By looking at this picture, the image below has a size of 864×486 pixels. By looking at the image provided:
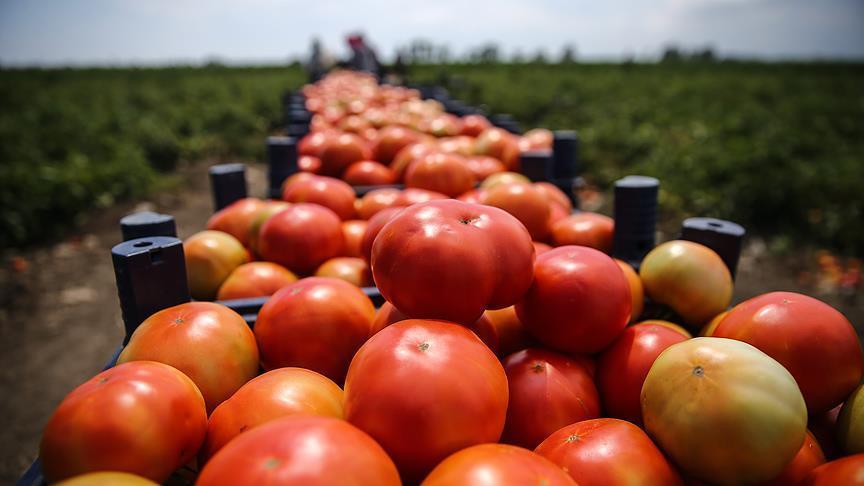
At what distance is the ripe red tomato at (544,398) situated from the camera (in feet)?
4.51

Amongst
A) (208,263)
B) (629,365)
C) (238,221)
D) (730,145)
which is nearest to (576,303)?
(629,365)

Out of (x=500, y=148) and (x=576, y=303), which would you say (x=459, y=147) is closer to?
(x=500, y=148)

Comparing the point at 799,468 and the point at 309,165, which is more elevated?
the point at 309,165

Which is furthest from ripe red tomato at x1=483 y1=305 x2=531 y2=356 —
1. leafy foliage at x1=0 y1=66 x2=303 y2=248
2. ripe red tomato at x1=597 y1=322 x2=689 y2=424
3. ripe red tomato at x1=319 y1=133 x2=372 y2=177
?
leafy foliage at x1=0 y1=66 x2=303 y2=248

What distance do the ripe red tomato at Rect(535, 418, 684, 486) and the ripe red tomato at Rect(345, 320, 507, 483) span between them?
17 centimetres

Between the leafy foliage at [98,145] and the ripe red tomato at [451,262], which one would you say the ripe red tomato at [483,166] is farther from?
the leafy foliage at [98,145]

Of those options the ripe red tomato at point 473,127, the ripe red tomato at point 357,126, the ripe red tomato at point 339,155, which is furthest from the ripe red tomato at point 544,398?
the ripe red tomato at point 357,126

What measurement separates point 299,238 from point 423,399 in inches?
52.8

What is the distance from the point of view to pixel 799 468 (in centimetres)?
121

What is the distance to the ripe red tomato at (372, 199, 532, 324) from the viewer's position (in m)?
1.32

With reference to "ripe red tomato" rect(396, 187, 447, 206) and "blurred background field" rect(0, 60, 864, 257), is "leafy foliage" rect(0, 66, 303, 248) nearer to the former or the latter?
"blurred background field" rect(0, 60, 864, 257)

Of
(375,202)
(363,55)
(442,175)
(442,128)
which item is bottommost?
(375,202)

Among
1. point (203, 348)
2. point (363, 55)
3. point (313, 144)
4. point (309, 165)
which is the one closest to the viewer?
point (203, 348)

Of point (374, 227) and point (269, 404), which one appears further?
point (374, 227)
